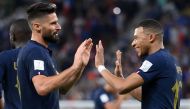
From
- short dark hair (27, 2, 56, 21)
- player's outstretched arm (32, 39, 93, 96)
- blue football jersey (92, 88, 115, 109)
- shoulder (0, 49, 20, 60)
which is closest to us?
player's outstretched arm (32, 39, 93, 96)

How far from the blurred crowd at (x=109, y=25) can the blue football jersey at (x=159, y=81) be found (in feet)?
27.2

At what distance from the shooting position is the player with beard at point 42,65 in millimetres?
7512

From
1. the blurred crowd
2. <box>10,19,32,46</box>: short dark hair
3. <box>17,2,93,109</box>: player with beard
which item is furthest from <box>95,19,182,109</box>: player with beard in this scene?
the blurred crowd

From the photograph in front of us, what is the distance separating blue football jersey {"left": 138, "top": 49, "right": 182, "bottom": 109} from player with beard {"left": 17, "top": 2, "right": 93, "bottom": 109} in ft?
2.32

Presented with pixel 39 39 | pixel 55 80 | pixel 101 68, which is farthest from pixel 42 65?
pixel 101 68

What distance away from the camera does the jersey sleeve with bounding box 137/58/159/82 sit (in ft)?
26.0

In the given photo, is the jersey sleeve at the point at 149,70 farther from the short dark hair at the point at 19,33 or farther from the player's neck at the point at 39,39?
the short dark hair at the point at 19,33

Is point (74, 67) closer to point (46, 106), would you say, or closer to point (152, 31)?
point (46, 106)

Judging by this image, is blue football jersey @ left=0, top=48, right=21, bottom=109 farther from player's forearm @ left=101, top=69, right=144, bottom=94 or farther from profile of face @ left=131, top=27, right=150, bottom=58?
profile of face @ left=131, top=27, right=150, bottom=58

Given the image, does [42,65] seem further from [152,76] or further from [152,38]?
[152,38]

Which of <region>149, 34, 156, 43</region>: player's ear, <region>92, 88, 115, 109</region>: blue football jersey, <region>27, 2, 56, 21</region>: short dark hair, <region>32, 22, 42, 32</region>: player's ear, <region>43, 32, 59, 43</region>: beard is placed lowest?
<region>92, 88, 115, 109</region>: blue football jersey

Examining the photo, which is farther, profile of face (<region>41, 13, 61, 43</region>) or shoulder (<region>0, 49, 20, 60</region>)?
shoulder (<region>0, 49, 20, 60</region>)

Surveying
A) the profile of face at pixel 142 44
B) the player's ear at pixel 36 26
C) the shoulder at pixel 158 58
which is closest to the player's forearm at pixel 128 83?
the shoulder at pixel 158 58

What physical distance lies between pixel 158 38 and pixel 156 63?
0.36 m
